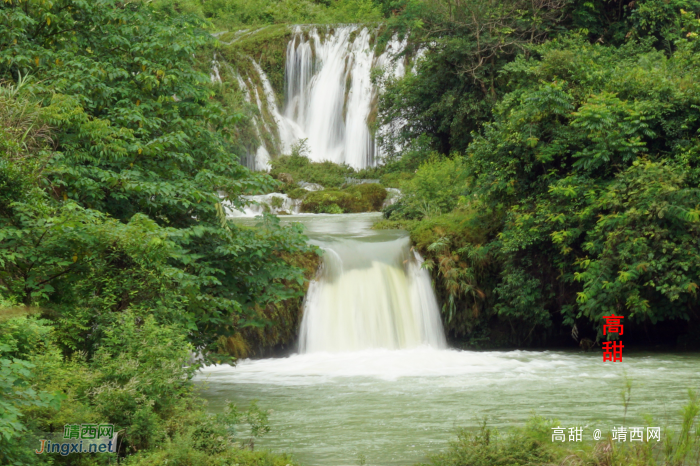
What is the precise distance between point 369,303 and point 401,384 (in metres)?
3.40

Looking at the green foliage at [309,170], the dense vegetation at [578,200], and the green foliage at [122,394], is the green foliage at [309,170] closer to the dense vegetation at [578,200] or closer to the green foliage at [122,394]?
the dense vegetation at [578,200]

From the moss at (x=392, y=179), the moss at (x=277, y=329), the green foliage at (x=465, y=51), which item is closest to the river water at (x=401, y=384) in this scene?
the moss at (x=277, y=329)

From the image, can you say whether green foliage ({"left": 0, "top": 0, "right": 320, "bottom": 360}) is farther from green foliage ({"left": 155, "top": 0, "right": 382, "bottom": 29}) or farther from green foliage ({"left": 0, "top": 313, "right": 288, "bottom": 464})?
green foliage ({"left": 155, "top": 0, "right": 382, "bottom": 29})

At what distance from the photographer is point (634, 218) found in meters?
10.7

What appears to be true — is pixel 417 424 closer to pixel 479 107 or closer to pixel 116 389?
pixel 116 389

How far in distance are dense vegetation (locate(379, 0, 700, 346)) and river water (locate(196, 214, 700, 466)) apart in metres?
0.82

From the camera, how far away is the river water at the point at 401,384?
719 centimetres

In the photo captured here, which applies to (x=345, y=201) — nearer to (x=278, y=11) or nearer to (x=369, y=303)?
(x=369, y=303)

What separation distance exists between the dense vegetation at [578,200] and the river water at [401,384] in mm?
816

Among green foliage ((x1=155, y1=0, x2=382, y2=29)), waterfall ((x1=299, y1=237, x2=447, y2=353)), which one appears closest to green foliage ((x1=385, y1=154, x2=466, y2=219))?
waterfall ((x1=299, y1=237, x2=447, y2=353))

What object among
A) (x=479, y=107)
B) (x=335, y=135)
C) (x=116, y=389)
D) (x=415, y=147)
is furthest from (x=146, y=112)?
(x=335, y=135)

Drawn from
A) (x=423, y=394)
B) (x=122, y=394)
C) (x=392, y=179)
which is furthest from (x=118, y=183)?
(x=392, y=179)

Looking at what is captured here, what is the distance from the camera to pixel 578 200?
11.9m

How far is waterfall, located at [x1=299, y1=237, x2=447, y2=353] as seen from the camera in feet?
42.2
